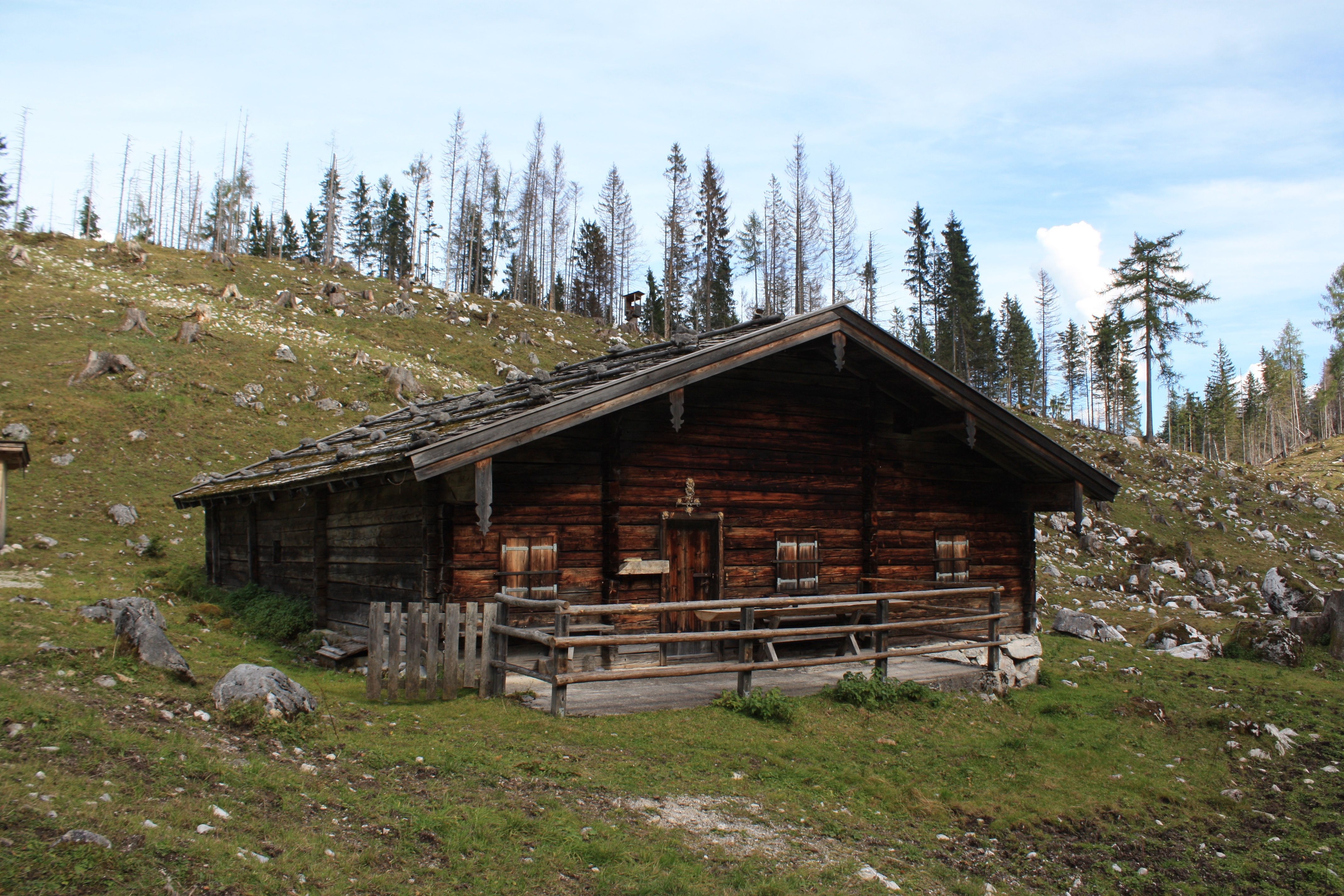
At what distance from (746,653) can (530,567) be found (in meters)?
3.55

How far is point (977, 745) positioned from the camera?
10062 mm

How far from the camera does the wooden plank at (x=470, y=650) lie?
9.70 metres

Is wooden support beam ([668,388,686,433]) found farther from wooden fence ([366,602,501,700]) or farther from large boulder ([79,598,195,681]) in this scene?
large boulder ([79,598,195,681])

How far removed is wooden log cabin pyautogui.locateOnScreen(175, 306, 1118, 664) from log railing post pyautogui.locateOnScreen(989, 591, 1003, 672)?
2129mm

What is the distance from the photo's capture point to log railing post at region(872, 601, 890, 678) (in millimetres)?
11656

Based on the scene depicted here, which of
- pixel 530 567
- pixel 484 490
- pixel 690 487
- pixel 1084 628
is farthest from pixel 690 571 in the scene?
pixel 1084 628

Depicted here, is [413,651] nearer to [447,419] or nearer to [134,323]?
[447,419]

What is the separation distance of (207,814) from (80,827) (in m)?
0.72

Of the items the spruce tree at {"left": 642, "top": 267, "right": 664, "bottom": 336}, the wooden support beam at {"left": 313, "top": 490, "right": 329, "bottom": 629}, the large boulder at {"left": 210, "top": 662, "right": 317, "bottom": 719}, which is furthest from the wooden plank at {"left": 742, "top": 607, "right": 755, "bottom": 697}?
the spruce tree at {"left": 642, "top": 267, "right": 664, "bottom": 336}

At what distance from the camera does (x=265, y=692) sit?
7316mm

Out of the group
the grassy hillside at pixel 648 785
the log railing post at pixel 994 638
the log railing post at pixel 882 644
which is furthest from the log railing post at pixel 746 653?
the log railing post at pixel 994 638

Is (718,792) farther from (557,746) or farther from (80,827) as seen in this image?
(80,827)

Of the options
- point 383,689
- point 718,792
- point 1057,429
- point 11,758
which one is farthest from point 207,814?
point 1057,429

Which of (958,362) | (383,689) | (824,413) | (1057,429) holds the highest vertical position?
(958,362)
